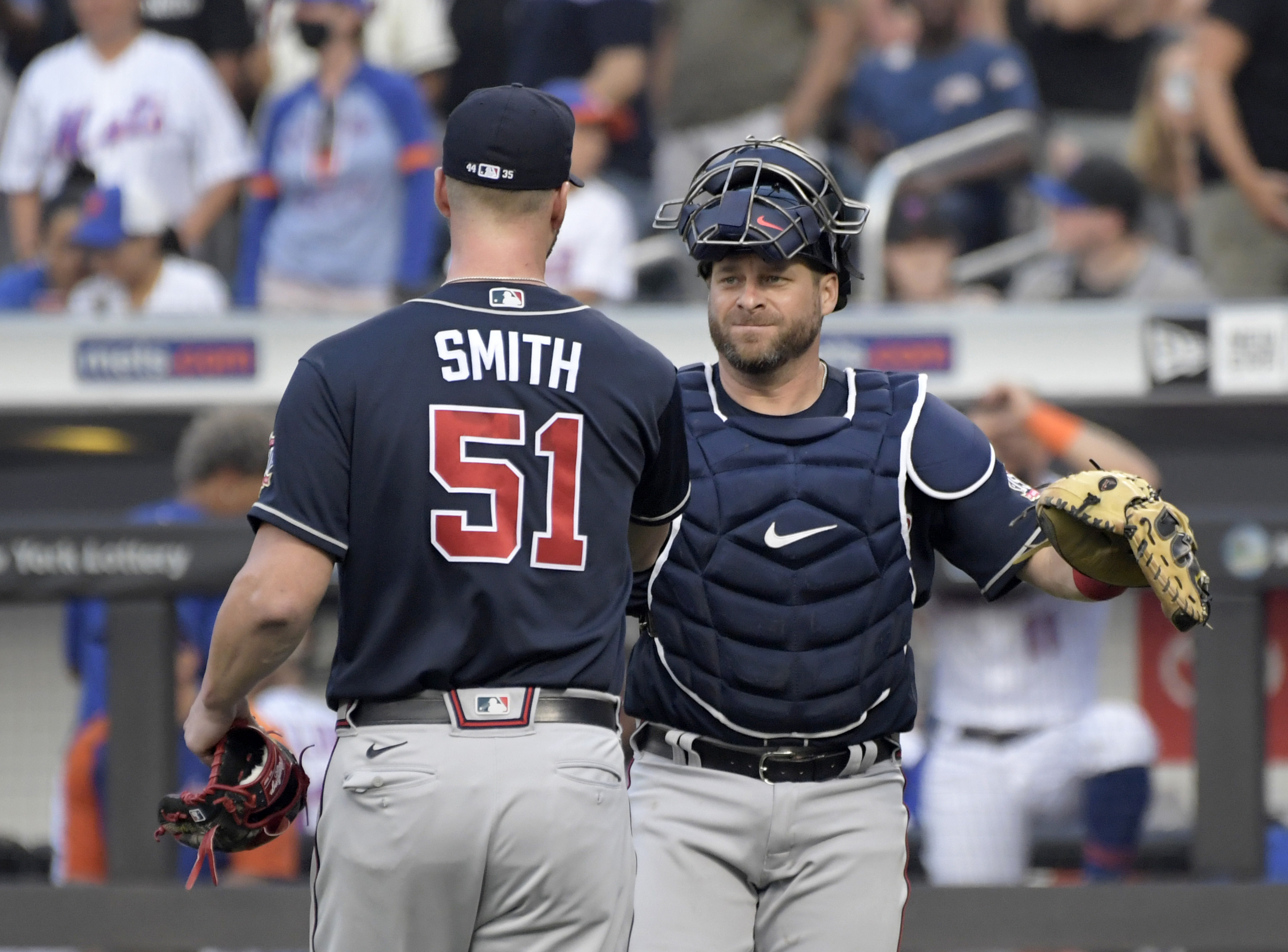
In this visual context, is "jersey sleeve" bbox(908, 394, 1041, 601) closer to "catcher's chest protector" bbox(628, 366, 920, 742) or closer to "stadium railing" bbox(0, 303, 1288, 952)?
"catcher's chest protector" bbox(628, 366, 920, 742)

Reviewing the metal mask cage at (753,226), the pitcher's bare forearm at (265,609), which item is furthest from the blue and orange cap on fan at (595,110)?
the pitcher's bare forearm at (265,609)

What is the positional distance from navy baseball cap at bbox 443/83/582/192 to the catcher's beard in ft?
1.80

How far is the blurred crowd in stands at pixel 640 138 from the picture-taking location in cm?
649

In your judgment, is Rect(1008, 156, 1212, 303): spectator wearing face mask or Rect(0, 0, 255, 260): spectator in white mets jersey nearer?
Rect(1008, 156, 1212, 303): spectator wearing face mask

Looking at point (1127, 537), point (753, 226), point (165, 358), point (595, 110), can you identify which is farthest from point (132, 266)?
point (1127, 537)

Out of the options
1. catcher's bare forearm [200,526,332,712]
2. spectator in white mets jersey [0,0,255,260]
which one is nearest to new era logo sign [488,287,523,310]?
catcher's bare forearm [200,526,332,712]

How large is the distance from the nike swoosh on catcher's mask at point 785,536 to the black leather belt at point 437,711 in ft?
1.83

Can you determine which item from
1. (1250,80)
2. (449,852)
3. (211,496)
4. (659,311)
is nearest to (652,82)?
(659,311)

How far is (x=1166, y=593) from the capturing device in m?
2.76

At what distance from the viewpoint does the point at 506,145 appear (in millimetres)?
2592

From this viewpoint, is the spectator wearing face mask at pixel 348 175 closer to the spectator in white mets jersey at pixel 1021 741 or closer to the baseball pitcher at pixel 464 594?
the spectator in white mets jersey at pixel 1021 741

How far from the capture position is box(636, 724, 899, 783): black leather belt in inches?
122

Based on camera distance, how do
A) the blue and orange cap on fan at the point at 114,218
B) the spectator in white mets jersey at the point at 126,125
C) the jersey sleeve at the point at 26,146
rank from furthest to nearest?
1. the jersey sleeve at the point at 26,146
2. the spectator in white mets jersey at the point at 126,125
3. the blue and orange cap on fan at the point at 114,218

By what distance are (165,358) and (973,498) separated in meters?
3.94
